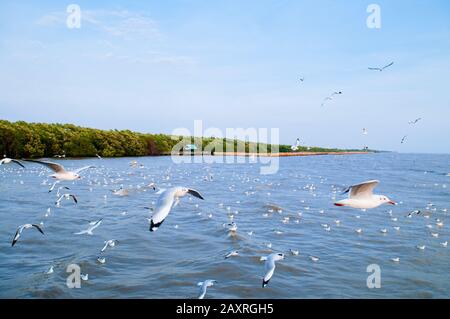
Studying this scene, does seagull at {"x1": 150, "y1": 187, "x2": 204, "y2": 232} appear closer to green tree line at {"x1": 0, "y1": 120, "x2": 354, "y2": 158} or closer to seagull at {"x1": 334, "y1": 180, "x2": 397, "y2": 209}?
seagull at {"x1": 334, "y1": 180, "x2": 397, "y2": 209}

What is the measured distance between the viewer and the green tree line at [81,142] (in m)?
48.9

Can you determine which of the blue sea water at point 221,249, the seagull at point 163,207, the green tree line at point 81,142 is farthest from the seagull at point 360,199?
the green tree line at point 81,142

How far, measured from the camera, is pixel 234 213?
700 inches

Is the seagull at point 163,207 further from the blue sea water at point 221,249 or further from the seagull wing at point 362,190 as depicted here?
the seagull wing at point 362,190

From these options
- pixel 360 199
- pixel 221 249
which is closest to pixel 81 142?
pixel 221 249

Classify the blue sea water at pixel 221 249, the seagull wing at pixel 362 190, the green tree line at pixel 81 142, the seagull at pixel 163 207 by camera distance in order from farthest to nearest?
the green tree line at pixel 81 142
the blue sea water at pixel 221 249
the seagull wing at pixel 362 190
the seagull at pixel 163 207

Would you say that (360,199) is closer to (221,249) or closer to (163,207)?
(163,207)

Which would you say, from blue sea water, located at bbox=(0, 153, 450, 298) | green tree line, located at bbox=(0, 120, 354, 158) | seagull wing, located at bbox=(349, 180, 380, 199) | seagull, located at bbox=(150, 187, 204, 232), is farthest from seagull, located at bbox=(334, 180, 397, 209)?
green tree line, located at bbox=(0, 120, 354, 158)

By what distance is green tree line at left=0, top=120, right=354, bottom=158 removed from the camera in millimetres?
48906

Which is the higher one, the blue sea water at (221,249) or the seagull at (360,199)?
the seagull at (360,199)

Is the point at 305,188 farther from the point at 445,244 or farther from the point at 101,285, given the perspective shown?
the point at 101,285

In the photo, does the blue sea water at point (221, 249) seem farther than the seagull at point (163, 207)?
Yes

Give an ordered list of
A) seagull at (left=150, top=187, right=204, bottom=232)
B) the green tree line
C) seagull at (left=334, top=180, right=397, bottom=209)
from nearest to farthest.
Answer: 1. seagull at (left=150, top=187, right=204, bottom=232)
2. seagull at (left=334, top=180, right=397, bottom=209)
3. the green tree line

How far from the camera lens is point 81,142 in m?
59.8
